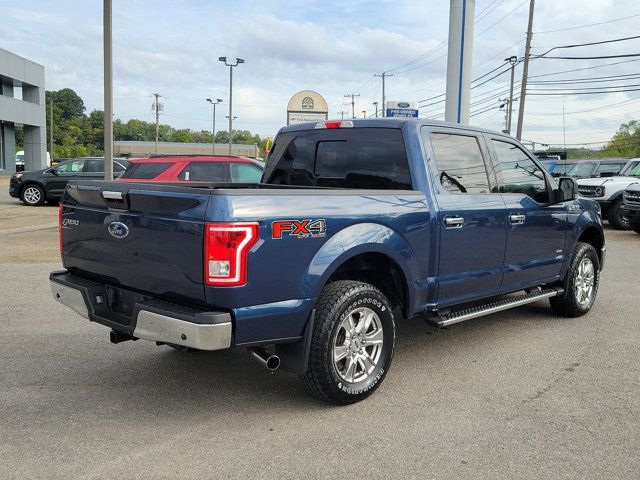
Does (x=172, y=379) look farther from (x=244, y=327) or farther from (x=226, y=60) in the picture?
(x=226, y=60)

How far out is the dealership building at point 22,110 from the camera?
139 ft

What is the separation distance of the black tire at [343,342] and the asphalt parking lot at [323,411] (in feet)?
0.46

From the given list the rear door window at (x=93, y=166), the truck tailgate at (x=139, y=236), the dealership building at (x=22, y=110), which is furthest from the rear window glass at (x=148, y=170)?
the dealership building at (x=22, y=110)

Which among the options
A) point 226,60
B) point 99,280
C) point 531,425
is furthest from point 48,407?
point 226,60

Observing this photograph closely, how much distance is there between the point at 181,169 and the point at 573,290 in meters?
8.72

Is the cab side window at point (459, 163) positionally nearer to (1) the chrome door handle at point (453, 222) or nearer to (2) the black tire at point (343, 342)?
(1) the chrome door handle at point (453, 222)

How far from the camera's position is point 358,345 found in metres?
4.08

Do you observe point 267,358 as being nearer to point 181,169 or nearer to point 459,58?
point 181,169

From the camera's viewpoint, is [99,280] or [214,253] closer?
[214,253]

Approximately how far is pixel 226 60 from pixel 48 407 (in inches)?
1851

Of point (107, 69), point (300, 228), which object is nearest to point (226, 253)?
point (300, 228)

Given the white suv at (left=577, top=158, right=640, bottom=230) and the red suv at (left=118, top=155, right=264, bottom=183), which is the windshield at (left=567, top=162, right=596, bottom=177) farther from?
the red suv at (left=118, top=155, right=264, bottom=183)

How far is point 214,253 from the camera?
132 inches

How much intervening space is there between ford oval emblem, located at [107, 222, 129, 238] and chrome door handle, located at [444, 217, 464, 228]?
2.33 m
